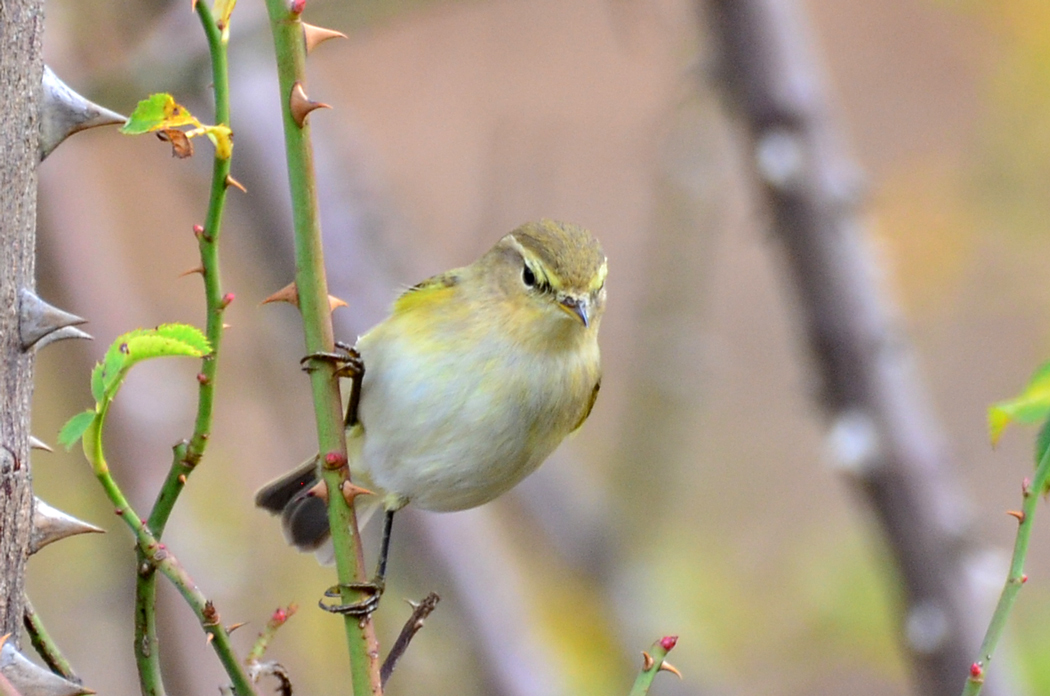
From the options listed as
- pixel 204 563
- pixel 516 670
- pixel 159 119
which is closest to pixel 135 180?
pixel 204 563

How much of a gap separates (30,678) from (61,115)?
70 centimetres

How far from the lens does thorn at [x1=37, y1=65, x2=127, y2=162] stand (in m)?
1.47

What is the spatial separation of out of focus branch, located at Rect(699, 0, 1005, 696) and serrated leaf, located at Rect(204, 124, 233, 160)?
8.06ft

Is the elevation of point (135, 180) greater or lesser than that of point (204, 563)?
greater

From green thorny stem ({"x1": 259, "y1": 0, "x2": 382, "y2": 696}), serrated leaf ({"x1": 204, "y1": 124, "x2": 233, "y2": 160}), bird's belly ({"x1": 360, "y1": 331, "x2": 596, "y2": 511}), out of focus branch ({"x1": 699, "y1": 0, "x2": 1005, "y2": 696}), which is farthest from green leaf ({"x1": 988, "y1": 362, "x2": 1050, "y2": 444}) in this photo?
out of focus branch ({"x1": 699, "y1": 0, "x2": 1005, "y2": 696})

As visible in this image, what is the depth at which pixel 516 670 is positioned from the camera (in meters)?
4.03

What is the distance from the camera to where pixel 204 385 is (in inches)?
56.9

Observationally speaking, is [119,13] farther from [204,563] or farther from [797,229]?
[797,229]

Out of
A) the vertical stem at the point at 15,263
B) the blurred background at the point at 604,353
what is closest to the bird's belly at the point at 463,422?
the blurred background at the point at 604,353

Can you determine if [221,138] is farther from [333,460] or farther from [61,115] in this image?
[333,460]

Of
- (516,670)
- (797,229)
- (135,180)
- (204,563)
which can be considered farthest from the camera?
(135,180)

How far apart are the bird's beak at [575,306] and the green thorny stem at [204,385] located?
5.15ft

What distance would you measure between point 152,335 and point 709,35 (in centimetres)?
273

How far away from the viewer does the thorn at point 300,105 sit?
1431mm
